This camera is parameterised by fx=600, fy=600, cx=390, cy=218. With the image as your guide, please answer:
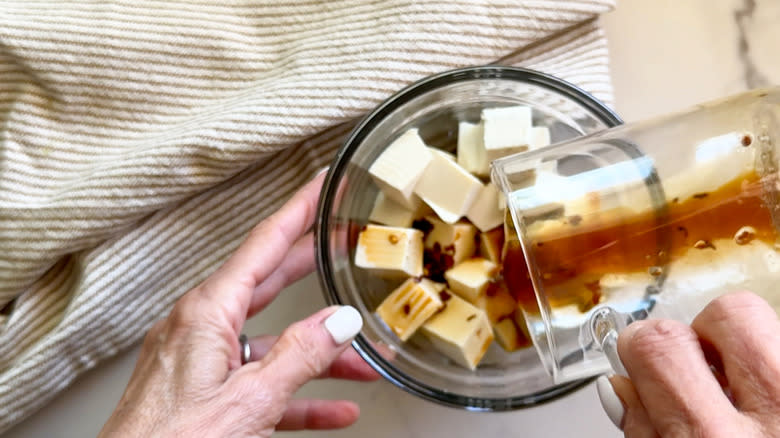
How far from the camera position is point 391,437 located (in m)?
0.79

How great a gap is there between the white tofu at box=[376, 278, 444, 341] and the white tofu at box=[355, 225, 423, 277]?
20 millimetres

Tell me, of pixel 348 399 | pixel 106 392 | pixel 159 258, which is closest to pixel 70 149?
pixel 159 258

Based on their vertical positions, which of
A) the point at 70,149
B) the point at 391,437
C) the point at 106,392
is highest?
the point at 70,149

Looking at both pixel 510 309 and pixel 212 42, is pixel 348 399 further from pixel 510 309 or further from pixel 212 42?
pixel 212 42

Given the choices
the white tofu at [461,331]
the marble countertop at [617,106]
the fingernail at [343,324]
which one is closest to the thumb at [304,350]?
the fingernail at [343,324]

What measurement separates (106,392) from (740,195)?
0.78 meters

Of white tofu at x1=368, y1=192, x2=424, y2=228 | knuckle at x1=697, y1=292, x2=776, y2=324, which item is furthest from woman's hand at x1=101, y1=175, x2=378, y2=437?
knuckle at x1=697, y1=292, x2=776, y2=324

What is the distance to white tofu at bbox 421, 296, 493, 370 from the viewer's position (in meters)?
0.65

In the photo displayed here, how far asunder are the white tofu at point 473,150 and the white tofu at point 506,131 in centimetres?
1

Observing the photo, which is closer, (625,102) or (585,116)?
(585,116)

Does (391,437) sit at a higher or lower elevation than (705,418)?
lower

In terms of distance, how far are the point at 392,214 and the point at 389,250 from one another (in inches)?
2.4

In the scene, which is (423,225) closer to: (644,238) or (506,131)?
(506,131)

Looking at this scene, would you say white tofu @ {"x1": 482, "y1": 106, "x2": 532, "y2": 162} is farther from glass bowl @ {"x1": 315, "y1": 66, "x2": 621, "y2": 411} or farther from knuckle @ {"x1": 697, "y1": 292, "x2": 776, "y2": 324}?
knuckle @ {"x1": 697, "y1": 292, "x2": 776, "y2": 324}
